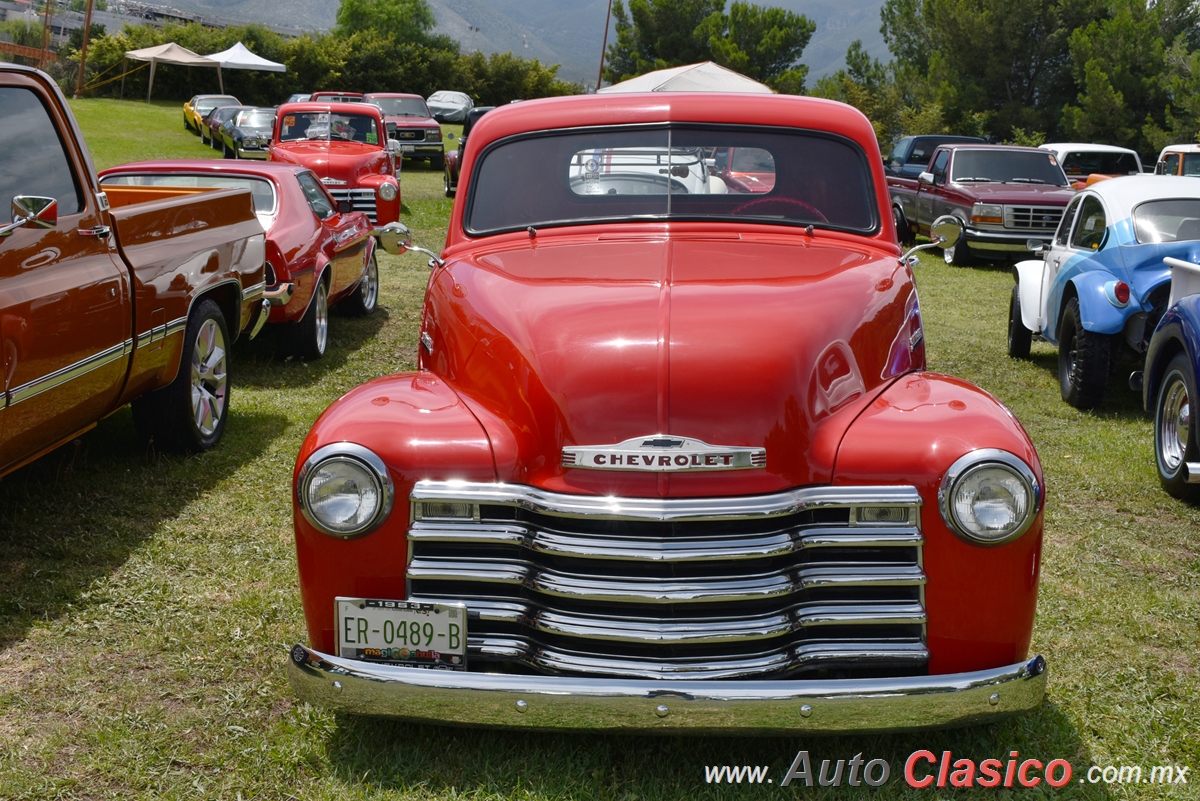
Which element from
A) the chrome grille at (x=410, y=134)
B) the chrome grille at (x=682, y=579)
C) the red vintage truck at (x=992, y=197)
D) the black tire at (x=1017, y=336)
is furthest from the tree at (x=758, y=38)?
the chrome grille at (x=682, y=579)

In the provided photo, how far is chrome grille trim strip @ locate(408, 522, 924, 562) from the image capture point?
302 cm

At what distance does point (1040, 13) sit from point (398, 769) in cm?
4478

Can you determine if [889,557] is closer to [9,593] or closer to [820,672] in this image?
[820,672]

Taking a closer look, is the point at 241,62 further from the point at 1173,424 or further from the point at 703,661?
the point at 703,661

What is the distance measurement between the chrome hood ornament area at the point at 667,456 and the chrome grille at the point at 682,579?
3.6 inches

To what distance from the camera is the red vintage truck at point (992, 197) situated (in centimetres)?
1561

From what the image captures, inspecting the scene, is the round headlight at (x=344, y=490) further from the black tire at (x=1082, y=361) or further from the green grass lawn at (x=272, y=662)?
the black tire at (x=1082, y=361)

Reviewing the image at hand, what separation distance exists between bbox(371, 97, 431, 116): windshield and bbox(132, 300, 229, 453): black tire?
25.7 metres

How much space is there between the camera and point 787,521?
10.2 feet

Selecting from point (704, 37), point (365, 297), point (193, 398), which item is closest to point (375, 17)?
point (704, 37)

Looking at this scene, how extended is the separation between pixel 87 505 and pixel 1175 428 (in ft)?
17.9

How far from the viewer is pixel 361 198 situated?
1656 cm

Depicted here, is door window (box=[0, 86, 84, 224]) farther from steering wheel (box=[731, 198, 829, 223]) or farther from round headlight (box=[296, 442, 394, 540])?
steering wheel (box=[731, 198, 829, 223])

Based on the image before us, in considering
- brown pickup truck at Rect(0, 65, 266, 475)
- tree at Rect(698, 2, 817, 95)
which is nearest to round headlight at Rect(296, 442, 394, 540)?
brown pickup truck at Rect(0, 65, 266, 475)
